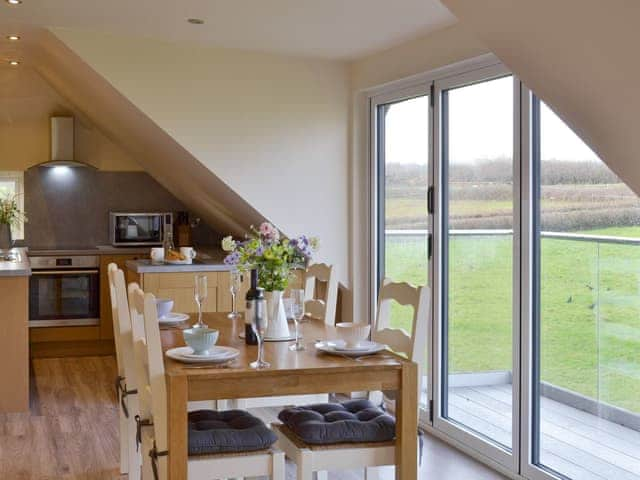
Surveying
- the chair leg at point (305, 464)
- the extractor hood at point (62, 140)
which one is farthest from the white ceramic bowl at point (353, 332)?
the extractor hood at point (62, 140)

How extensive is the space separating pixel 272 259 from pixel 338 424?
2.39 feet

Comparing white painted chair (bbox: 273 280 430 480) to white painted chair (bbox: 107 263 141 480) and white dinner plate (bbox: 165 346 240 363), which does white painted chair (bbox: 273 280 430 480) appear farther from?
white painted chair (bbox: 107 263 141 480)

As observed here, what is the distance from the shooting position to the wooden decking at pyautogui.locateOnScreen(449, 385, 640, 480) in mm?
3527

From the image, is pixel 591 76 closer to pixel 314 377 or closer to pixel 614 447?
pixel 314 377

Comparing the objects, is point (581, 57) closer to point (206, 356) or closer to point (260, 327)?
point (260, 327)

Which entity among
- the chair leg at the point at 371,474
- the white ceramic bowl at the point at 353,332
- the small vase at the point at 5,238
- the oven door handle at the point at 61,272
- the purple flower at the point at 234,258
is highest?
the small vase at the point at 5,238

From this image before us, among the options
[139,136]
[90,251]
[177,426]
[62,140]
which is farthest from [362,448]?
[62,140]

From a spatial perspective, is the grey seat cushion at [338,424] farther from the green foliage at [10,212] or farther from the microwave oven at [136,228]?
the microwave oven at [136,228]

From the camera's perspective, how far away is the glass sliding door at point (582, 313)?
3479 mm

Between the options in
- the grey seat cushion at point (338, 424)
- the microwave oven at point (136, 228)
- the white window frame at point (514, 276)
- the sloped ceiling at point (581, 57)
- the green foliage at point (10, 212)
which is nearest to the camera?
the sloped ceiling at point (581, 57)

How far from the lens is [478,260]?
455cm

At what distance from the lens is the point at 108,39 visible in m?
5.25

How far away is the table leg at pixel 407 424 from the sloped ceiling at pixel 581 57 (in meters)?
1.01

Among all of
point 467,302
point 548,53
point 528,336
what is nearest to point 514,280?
point 528,336
